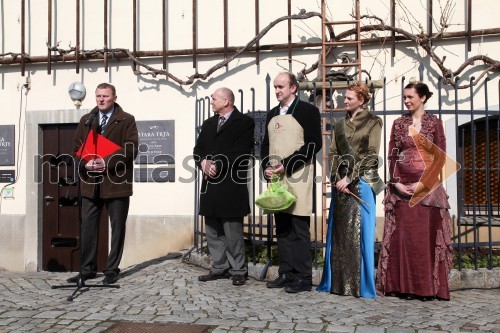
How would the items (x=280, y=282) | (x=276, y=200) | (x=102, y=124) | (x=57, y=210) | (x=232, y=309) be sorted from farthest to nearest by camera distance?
(x=57, y=210) < (x=102, y=124) < (x=280, y=282) < (x=276, y=200) < (x=232, y=309)

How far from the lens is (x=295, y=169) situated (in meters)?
5.81

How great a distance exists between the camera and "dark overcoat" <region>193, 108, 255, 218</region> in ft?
20.1

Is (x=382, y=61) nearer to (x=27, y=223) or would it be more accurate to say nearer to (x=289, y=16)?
(x=289, y=16)

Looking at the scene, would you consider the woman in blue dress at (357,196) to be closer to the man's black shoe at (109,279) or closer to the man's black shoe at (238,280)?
the man's black shoe at (238,280)

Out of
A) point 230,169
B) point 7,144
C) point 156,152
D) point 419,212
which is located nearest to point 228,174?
point 230,169

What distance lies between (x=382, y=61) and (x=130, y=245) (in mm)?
4441

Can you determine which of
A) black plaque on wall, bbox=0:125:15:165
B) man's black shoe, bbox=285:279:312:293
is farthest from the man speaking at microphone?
black plaque on wall, bbox=0:125:15:165

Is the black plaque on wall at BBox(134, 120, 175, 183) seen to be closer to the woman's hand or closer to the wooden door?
the wooden door

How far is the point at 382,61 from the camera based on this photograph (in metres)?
8.64

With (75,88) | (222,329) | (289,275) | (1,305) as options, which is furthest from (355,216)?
(75,88)

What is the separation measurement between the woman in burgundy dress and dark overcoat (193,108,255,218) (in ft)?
4.72

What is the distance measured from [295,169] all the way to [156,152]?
12.9 ft

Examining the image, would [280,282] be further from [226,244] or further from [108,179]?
[108,179]

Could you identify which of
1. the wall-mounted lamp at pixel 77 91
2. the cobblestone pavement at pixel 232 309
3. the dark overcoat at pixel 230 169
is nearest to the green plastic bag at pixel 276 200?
the dark overcoat at pixel 230 169
